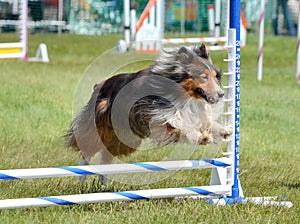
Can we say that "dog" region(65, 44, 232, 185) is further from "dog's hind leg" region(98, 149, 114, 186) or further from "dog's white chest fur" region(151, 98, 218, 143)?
"dog's hind leg" region(98, 149, 114, 186)

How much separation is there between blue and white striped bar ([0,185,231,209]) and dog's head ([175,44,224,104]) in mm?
634

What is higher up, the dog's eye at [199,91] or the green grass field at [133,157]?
the dog's eye at [199,91]

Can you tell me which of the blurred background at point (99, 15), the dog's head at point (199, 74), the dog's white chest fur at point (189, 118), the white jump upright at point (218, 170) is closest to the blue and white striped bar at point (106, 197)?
the white jump upright at point (218, 170)

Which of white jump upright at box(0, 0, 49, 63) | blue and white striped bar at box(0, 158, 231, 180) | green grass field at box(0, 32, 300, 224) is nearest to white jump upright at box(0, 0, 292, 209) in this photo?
blue and white striped bar at box(0, 158, 231, 180)

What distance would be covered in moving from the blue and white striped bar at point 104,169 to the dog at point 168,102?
29 centimetres

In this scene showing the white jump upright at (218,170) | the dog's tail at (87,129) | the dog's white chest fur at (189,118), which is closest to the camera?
the white jump upright at (218,170)

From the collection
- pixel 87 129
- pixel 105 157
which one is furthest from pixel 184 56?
pixel 105 157

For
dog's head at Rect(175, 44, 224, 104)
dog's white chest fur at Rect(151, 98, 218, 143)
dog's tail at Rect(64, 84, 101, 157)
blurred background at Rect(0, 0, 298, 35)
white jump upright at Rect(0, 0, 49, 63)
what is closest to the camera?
dog's head at Rect(175, 44, 224, 104)

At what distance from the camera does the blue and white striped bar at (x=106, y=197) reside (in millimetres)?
4133

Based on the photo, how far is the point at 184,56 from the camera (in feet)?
15.9

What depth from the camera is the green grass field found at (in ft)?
Result: 14.5

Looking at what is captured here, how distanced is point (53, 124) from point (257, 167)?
2.91 metres

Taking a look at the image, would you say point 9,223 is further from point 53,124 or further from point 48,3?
point 48,3

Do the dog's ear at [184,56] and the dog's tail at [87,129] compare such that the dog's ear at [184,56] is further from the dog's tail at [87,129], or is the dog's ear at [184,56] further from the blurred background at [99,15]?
the blurred background at [99,15]
